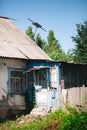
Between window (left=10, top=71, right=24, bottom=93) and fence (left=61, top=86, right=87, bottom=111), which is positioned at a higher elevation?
window (left=10, top=71, right=24, bottom=93)

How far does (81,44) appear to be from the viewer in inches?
967

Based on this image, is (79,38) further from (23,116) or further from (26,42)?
(23,116)

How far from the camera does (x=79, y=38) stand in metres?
24.7

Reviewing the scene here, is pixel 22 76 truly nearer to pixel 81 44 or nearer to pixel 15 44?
pixel 15 44

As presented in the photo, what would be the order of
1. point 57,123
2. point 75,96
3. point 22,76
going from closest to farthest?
point 57,123 < point 75,96 < point 22,76

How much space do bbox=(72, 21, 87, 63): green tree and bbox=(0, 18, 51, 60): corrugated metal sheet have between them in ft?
16.4

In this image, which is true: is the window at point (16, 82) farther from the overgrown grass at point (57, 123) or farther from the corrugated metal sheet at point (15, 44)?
the overgrown grass at point (57, 123)

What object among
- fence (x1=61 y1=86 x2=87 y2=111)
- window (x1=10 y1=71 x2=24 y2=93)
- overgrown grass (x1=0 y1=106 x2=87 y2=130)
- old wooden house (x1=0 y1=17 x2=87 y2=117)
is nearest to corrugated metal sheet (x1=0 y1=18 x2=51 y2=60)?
old wooden house (x1=0 y1=17 x2=87 y2=117)

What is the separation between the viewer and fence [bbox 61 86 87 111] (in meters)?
15.6

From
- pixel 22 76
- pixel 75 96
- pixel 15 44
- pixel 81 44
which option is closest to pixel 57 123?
pixel 75 96

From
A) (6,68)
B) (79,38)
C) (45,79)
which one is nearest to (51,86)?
(45,79)

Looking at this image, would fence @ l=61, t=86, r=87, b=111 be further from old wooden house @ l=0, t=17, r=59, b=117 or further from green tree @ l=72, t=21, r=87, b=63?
green tree @ l=72, t=21, r=87, b=63

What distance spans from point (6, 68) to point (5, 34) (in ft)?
12.8

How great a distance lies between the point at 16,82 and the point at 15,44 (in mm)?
2955
